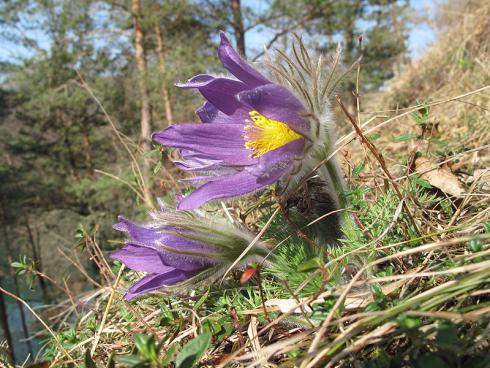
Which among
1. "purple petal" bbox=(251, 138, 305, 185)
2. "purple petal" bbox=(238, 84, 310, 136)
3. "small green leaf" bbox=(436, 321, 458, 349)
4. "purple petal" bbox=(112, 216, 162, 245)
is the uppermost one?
"purple petal" bbox=(238, 84, 310, 136)

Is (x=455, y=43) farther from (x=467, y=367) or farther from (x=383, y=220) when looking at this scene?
(x=467, y=367)

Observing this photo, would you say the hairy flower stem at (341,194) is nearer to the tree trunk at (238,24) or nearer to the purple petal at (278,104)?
the purple petal at (278,104)

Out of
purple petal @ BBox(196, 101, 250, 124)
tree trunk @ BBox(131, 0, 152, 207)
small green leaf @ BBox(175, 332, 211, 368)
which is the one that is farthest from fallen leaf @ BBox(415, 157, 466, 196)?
tree trunk @ BBox(131, 0, 152, 207)

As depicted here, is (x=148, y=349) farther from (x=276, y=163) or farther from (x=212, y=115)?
(x=212, y=115)

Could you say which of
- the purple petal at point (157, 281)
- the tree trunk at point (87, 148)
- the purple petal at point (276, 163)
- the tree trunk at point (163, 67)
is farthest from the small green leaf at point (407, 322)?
the tree trunk at point (87, 148)

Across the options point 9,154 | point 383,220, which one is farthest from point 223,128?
point 9,154

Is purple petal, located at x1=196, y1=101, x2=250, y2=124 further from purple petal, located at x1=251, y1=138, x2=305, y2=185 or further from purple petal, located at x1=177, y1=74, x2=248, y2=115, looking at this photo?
purple petal, located at x1=251, y1=138, x2=305, y2=185

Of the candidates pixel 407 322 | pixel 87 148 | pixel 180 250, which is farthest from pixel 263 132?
pixel 87 148
